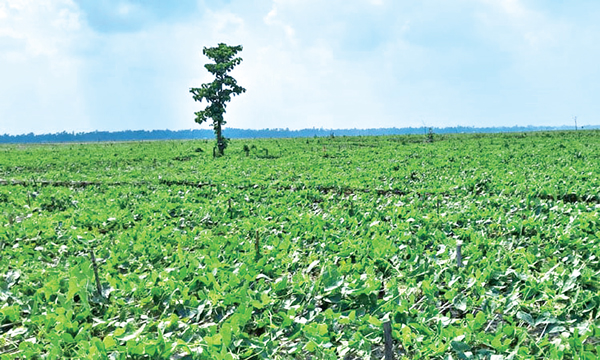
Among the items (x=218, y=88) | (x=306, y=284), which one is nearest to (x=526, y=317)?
(x=306, y=284)

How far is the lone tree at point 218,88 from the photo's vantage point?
3256 centimetres

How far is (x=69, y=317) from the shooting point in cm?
396

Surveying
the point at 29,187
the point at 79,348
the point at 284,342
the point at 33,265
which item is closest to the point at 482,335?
the point at 284,342

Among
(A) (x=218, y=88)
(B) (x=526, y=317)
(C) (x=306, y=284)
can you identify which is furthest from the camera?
(A) (x=218, y=88)

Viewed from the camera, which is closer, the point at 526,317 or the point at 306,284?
the point at 526,317

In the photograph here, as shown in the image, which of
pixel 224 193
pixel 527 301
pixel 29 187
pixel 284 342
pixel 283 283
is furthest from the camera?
pixel 29 187

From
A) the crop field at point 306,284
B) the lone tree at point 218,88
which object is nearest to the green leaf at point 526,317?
the crop field at point 306,284

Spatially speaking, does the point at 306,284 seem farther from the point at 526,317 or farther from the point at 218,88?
the point at 218,88

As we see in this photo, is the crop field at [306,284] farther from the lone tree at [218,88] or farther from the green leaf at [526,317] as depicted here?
the lone tree at [218,88]

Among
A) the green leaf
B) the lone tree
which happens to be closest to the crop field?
the green leaf

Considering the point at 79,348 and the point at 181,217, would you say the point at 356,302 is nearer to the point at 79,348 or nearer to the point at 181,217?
the point at 79,348

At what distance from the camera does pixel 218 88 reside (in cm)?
3300

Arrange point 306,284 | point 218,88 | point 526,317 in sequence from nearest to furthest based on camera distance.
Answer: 1. point 526,317
2. point 306,284
3. point 218,88

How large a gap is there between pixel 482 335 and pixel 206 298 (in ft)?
8.75
